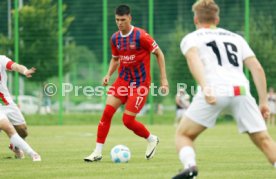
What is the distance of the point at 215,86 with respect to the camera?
7.17 metres

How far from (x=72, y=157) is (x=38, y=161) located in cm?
120

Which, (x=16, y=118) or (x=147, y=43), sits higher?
(x=147, y=43)

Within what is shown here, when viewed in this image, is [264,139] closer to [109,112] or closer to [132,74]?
[109,112]

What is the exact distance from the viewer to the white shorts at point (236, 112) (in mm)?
7191

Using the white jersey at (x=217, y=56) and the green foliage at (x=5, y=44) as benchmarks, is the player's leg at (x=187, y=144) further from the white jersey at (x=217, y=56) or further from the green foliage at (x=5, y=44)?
the green foliage at (x=5, y=44)

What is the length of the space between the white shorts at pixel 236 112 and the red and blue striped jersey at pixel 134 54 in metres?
4.48

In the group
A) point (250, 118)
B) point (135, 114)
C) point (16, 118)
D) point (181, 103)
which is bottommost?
point (181, 103)

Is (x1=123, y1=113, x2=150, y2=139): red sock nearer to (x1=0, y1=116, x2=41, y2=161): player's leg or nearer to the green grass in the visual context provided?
the green grass

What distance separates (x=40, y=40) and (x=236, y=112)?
80.6 ft

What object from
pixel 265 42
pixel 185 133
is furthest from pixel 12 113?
pixel 265 42

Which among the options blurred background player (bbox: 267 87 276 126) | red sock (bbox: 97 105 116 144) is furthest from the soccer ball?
blurred background player (bbox: 267 87 276 126)

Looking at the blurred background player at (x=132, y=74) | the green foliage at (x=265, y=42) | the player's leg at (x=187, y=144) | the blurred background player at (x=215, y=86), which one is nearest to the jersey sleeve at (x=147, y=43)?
the blurred background player at (x=132, y=74)

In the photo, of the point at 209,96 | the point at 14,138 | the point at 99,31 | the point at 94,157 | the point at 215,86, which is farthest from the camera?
the point at 99,31

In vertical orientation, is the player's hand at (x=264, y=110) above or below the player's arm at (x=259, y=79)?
below
